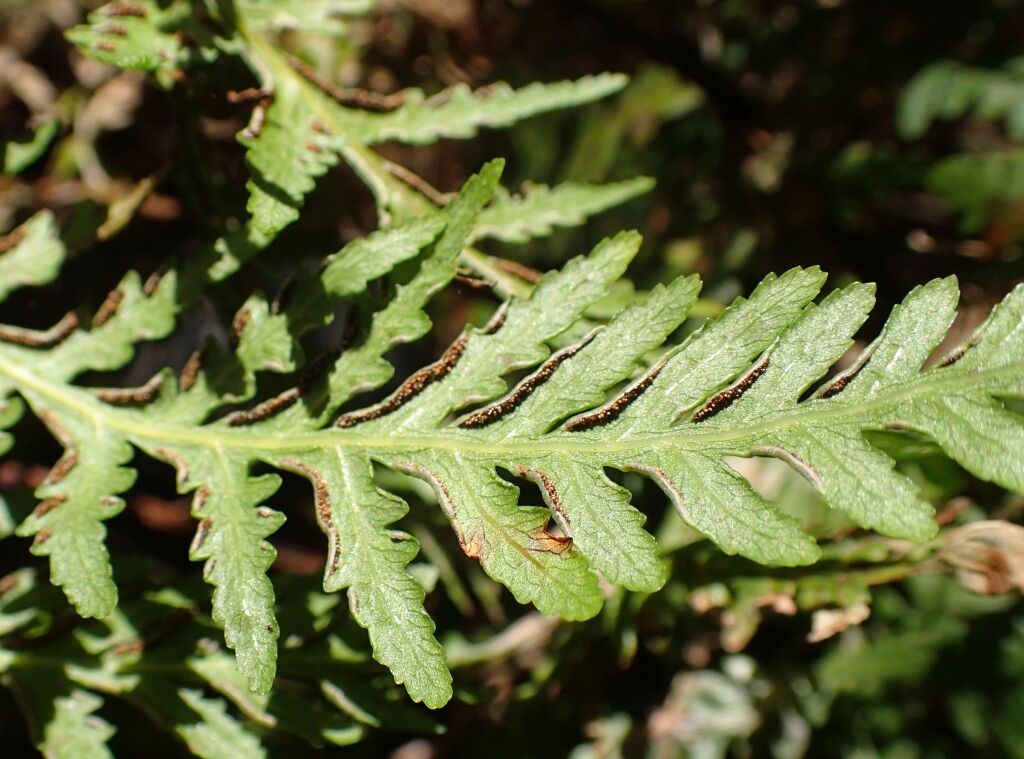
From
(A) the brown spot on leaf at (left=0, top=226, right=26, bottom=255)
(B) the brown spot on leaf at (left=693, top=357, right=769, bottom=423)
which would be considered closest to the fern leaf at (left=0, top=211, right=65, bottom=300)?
(A) the brown spot on leaf at (left=0, top=226, right=26, bottom=255)

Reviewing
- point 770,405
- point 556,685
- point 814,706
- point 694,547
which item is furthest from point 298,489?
point 770,405

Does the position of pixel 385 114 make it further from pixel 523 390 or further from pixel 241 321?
pixel 523 390

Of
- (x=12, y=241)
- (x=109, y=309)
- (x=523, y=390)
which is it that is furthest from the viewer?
(x=12, y=241)

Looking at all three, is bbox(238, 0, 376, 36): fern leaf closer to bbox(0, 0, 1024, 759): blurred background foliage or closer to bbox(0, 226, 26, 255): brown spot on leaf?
bbox(0, 0, 1024, 759): blurred background foliage

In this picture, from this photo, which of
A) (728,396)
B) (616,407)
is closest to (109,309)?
(616,407)

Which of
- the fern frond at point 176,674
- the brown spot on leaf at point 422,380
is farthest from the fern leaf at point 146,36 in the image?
the fern frond at point 176,674

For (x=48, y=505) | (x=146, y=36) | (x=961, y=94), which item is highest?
(x=146, y=36)

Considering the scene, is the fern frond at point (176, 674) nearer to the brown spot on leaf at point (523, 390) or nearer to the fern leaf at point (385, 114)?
the brown spot on leaf at point (523, 390)

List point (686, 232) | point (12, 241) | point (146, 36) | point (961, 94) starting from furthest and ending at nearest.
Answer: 1. point (686, 232)
2. point (961, 94)
3. point (12, 241)
4. point (146, 36)
